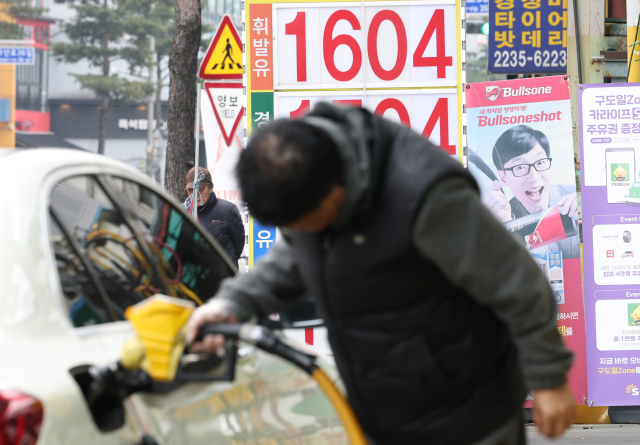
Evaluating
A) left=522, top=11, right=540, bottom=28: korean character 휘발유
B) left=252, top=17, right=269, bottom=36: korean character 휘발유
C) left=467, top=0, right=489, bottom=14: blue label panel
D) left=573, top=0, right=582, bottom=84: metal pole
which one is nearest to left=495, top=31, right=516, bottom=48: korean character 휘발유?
left=522, top=11, right=540, bottom=28: korean character 휘발유

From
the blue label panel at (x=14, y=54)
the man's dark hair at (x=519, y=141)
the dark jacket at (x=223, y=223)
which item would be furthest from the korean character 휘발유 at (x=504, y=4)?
the blue label panel at (x=14, y=54)

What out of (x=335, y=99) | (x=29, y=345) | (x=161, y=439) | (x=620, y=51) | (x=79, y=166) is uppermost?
(x=620, y=51)

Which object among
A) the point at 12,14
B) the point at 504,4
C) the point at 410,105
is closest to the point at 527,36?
the point at 504,4

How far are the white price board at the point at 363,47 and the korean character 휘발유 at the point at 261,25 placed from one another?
60mm

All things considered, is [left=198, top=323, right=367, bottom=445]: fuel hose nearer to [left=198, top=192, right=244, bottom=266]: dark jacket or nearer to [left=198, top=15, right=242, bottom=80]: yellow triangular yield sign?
[left=198, top=192, right=244, bottom=266]: dark jacket

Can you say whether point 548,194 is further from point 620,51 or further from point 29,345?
point 29,345

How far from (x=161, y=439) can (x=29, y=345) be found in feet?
1.13

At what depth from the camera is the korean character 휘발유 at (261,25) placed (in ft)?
18.0

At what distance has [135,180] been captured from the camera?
237 cm

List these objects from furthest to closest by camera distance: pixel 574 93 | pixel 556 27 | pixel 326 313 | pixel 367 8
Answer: pixel 556 27
pixel 574 93
pixel 367 8
pixel 326 313

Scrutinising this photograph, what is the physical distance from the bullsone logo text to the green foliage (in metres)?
31.3

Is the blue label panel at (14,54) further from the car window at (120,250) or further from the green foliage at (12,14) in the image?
the car window at (120,250)

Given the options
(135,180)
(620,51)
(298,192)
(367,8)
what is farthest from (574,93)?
(298,192)

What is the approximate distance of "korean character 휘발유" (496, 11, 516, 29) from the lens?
683 centimetres
